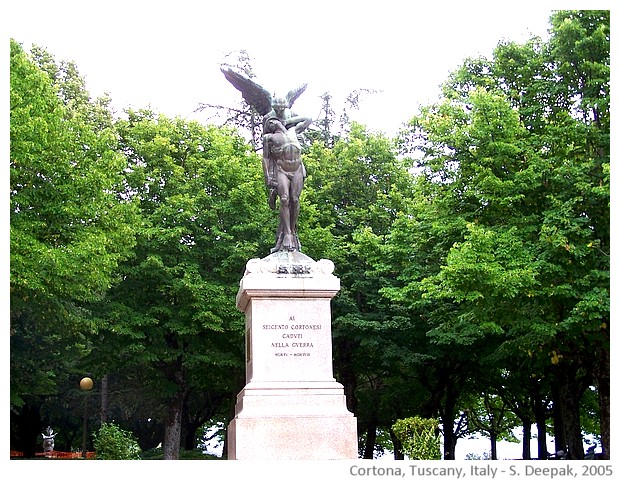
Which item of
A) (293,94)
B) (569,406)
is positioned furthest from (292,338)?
(569,406)

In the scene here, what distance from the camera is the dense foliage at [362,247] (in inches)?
878

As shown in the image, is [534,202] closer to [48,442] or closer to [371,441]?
[371,441]

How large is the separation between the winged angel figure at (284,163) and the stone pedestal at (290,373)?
0.63m

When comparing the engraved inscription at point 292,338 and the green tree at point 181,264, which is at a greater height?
the green tree at point 181,264

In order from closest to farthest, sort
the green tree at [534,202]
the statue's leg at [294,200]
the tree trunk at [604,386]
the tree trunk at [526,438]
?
1. the statue's leg at [294,200]
2. the green tree at [534,202]
3. the tree trunk at [604,386]
4. the tree trunk at [526,438]

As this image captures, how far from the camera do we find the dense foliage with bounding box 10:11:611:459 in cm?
2230

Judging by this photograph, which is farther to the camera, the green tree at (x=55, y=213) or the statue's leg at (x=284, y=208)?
the green tree at (x=55, y=213)

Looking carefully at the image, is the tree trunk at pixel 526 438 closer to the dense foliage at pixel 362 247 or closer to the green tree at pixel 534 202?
the dense foliage at pixel 362 247

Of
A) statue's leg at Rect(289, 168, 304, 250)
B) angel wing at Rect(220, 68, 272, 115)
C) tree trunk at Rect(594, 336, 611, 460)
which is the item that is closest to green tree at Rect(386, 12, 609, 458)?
tree trunk at Rect(594, 336, 611, 460)

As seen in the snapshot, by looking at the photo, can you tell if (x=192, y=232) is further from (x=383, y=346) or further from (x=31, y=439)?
(x=31, y=439)

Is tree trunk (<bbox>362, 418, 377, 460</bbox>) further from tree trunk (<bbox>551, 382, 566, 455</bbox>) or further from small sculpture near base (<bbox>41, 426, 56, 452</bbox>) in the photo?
small sculpture near base (<bbox>41, 426, 56, 452</bbox>)

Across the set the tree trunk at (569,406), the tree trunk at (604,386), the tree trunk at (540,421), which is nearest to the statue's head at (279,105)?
the tree trunk at (604,386)

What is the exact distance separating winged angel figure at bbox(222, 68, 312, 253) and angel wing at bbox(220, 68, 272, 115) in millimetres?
39

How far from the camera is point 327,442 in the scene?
45.5 feet
